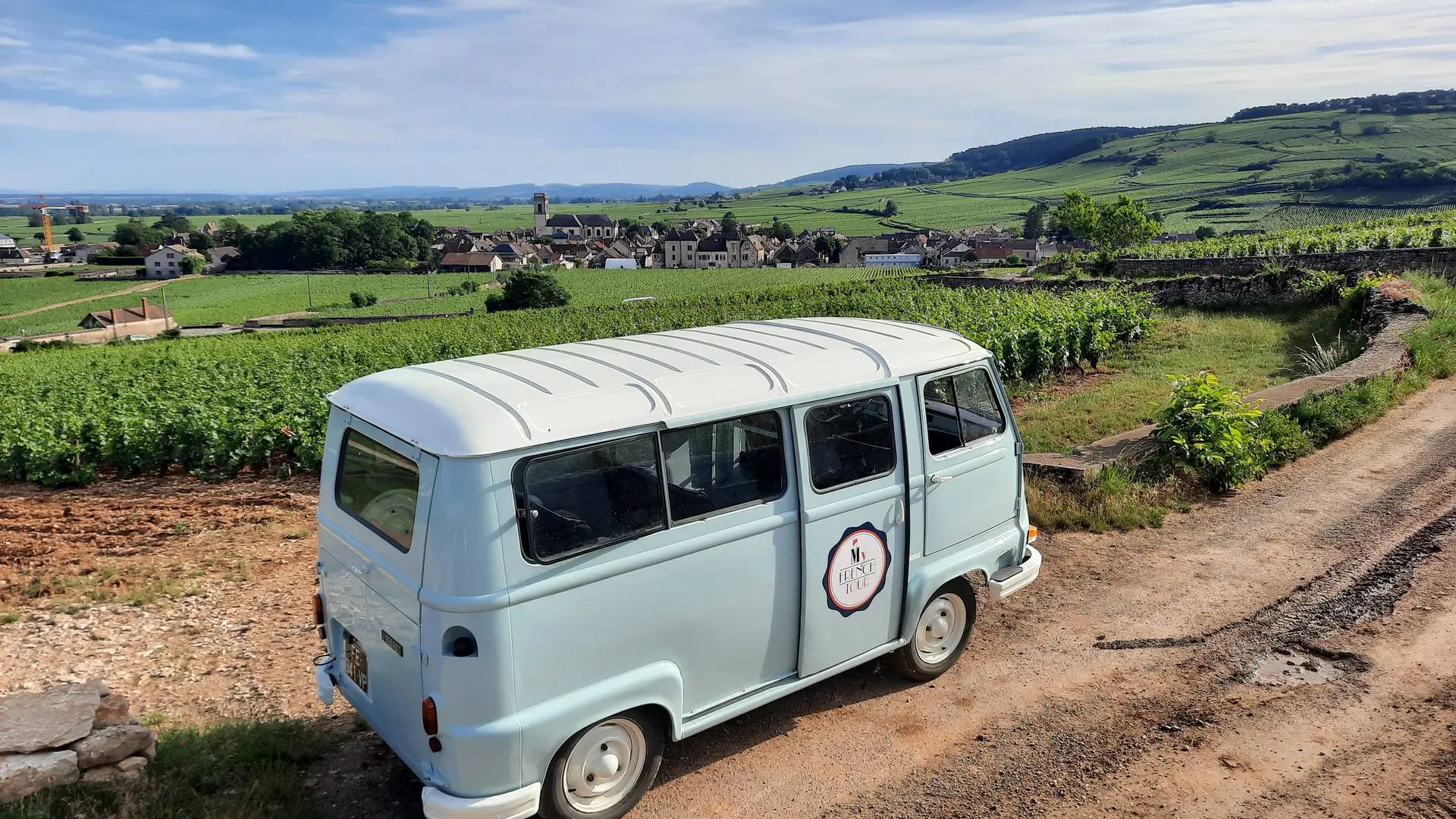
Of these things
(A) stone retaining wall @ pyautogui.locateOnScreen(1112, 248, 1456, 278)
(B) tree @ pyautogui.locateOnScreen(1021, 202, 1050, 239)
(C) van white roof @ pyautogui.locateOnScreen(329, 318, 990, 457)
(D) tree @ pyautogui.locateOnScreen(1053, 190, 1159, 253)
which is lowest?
(C) van white roof @ pyautogui.locateOnScreen(329, 318, 990, 457)

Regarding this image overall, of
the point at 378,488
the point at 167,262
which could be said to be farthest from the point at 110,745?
the point at 167,262

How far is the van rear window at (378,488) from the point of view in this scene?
4375 millimetres

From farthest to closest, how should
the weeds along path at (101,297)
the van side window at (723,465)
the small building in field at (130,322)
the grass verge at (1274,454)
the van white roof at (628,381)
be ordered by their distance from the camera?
1. the weeds along path at (101,297)
2. the small building in field at (130,322)
3. the grass verge at (1274,454)
4. the van side window at (723,465)
5. the van white roof at (628,381)

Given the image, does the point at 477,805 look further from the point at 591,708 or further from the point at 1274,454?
the point at 1274,454

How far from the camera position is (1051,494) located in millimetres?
9648

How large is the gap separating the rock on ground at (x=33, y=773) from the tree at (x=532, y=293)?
67856 millimetres

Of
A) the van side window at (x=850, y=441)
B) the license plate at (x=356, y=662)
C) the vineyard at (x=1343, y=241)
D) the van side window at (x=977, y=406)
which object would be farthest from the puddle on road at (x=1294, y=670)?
the vineyard at (x=1343, y=241)

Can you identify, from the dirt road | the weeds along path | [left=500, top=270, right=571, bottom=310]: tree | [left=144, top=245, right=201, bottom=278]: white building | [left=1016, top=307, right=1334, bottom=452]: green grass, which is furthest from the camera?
[left=144, top=245, right=201, bottom=278]: white building

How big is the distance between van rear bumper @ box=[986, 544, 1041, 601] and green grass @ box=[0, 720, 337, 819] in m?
4.80

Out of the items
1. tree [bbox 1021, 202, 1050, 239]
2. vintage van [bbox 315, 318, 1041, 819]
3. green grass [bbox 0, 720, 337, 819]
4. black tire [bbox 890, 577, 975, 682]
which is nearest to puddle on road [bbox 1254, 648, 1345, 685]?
black tire [bbox 890, 577, 975, 682]

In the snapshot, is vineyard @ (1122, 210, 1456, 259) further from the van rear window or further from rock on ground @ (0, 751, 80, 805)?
rock on ground @ (0, 751, 80, 805)

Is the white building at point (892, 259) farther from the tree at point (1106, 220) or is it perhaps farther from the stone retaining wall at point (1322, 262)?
the stone retaining wall at point (1322, 262)

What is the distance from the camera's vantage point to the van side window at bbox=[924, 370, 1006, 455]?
19.4ft

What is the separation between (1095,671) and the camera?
622 centimetres
